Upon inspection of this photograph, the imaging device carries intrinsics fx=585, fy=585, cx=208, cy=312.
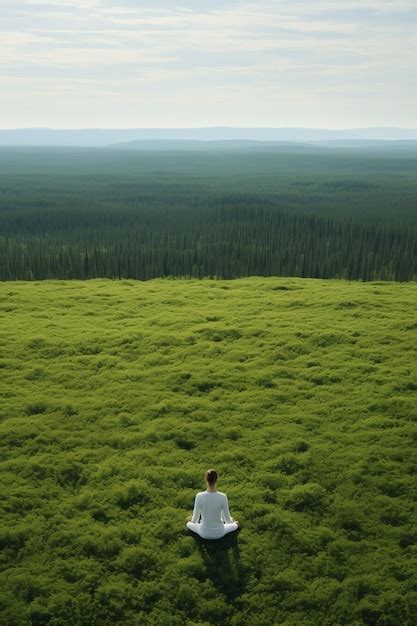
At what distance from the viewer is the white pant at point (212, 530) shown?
29.8 feet

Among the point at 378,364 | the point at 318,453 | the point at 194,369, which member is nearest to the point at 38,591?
the point at 318,453

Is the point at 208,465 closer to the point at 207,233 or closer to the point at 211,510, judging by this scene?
the point at 211,510

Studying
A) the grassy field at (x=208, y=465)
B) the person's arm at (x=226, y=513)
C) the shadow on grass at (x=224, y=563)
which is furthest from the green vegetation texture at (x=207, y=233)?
the shadow on grass at (x=224, y=563)

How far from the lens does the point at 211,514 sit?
9000 millimetres

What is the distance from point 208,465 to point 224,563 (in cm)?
249

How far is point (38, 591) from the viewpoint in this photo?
817 cm

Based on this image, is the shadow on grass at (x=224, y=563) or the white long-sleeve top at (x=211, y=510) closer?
the shadow on grass at (x=224, y=563)

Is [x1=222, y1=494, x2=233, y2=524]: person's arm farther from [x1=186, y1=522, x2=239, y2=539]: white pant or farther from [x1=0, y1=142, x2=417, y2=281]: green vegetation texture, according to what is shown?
[x1=0, y1=142, x2=417, y2=281]: green vegetation texture

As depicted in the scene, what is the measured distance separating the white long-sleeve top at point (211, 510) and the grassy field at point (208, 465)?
1.04 ft

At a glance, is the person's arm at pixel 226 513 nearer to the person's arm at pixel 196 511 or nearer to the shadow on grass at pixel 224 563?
the shadow on grass at pixel 224 563

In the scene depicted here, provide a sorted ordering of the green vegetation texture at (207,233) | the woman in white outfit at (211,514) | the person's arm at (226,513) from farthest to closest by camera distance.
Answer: the green vegetation texture at (207,233)
the person's arm at (226,513)
the woman in white outfit at (211,514)

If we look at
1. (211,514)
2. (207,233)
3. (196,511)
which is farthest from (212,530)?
(207,233)

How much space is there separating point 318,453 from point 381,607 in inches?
145

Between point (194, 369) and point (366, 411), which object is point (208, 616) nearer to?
point (366, 411)
